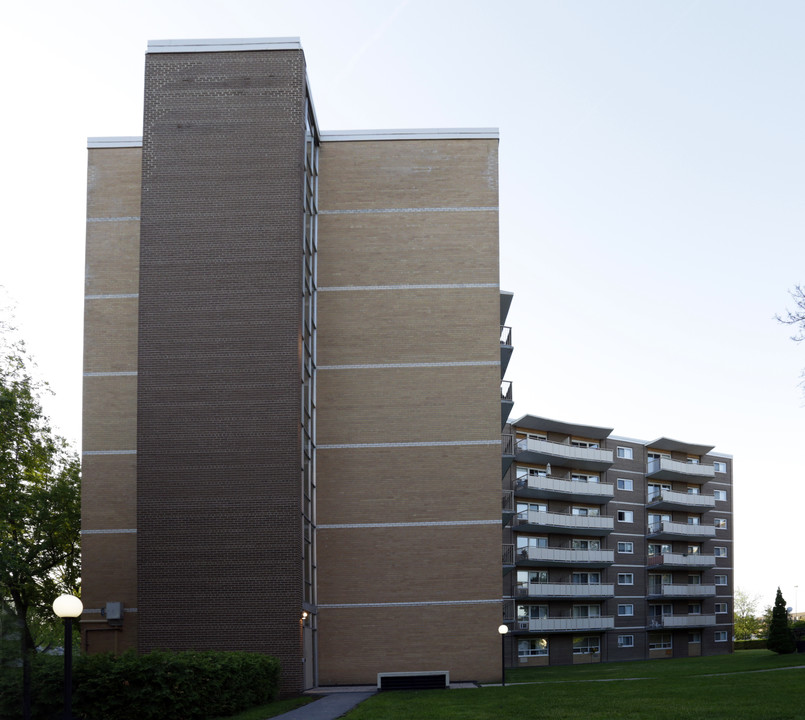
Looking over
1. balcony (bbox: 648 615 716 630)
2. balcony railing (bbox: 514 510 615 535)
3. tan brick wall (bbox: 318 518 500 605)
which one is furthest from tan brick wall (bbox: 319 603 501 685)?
balcony (bbox: 648 615 716 630)

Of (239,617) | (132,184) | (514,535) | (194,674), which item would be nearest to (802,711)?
(194,674)

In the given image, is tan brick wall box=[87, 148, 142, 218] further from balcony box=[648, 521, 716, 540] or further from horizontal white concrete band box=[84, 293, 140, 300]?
balcony box=[648, 521, 716, 540]

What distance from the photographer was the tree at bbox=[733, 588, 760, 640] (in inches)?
4026

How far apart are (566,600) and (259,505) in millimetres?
35397

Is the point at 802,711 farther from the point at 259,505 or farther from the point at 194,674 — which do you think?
the point at 259,505

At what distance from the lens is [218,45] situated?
29062mm

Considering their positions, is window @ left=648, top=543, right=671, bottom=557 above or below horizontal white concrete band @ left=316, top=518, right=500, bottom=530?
below

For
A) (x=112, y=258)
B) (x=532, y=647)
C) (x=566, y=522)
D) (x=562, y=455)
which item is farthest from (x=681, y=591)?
(x=112, y=258)

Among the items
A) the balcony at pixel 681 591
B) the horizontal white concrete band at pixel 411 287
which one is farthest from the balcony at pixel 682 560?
the horizontal white concrete band at pixel 411 287

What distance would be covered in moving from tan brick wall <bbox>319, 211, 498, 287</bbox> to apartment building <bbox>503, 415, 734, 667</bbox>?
69.5 feet

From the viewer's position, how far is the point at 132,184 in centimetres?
3262

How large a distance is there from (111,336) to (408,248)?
32.9ft

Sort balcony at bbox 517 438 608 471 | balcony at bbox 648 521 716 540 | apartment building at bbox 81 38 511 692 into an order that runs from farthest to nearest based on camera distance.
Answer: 1. balcony at bbox 648 521 716 540
2. balcony at bbox 517 438 608 471
3. apartment building at bbox 81 38 511 692

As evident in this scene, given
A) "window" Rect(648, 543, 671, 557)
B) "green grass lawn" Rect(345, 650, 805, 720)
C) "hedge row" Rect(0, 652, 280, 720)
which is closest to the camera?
"green grass lawn" Rect(345, 650, 805, 720)
